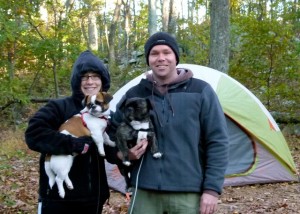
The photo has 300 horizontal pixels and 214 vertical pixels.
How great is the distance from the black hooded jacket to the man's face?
1.58 feet

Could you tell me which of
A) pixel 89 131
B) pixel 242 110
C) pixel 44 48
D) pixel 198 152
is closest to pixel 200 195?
pixel 198 152

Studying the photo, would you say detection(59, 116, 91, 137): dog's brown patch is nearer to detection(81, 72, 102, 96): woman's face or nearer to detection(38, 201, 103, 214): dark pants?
detection(81, 72, 102, 96): woman's face

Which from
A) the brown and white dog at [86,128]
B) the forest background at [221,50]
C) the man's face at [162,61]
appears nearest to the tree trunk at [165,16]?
the forest background at [221,50]

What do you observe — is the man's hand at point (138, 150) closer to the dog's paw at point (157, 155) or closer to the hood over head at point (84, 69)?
the dog's paw at point (157, 155)

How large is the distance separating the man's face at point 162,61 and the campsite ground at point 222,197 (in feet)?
9.93

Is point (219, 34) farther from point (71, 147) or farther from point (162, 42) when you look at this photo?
point (71, 147)

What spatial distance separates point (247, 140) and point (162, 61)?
418 cm

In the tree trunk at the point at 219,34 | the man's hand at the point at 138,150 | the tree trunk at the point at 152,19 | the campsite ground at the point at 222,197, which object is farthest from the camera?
the tree trunk at the point at 152,19

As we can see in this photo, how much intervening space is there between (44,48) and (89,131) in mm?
6778

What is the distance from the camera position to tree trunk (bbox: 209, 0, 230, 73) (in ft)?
28.0

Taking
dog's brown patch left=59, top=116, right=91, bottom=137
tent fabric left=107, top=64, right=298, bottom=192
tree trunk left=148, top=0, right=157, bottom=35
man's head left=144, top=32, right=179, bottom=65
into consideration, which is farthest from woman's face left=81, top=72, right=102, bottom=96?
tree trunk left=148, top=0, right=157, bottom=35

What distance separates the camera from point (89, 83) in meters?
2.96

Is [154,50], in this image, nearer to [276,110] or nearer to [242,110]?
[242,110]

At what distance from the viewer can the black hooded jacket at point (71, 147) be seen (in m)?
2.79
